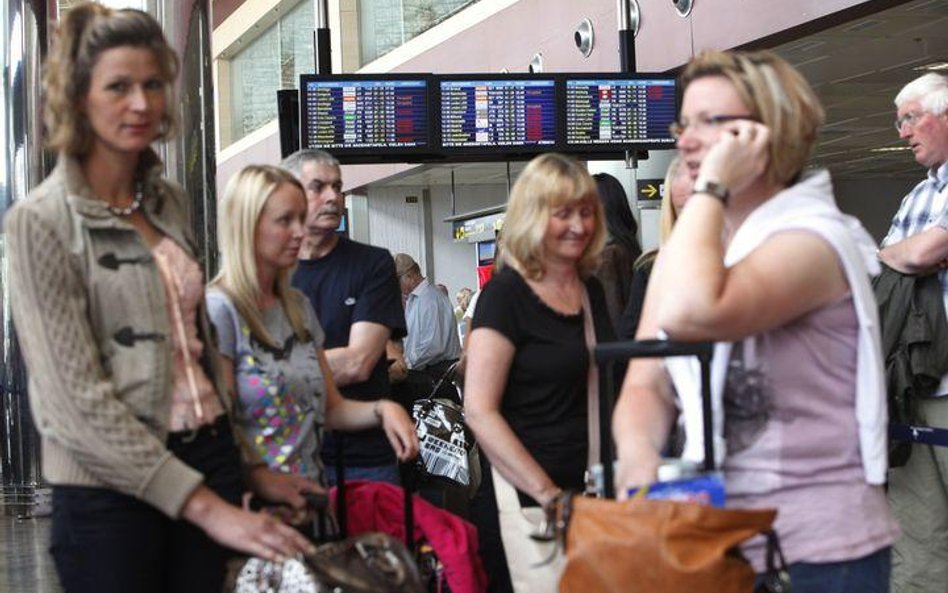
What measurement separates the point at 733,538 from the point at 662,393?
491 millimetres

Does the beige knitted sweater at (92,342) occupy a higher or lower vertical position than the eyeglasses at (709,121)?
lower

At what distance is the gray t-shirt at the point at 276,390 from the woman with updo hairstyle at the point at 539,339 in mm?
491

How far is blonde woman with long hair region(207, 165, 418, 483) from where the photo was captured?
11.6 feet

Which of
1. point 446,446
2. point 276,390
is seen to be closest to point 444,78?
point 446,446

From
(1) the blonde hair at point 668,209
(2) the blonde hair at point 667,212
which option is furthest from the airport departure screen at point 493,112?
(1) the blonde hair at point 668,209

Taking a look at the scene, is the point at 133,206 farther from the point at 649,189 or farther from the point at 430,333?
the point at 649,189

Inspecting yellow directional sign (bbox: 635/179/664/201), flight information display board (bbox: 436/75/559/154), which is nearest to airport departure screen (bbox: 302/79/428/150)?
flight information display board (bbox: 436/75/559/154)

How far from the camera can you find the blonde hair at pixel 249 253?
362cm

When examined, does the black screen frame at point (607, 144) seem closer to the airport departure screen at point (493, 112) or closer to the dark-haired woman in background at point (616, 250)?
the airport departure screen at point (493, 112)

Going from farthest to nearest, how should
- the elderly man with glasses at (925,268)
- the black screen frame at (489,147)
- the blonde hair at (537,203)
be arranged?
the black screen frame at (489,147) < the elderly man with glasses at (925,268) < the blonde hair at (537,203)

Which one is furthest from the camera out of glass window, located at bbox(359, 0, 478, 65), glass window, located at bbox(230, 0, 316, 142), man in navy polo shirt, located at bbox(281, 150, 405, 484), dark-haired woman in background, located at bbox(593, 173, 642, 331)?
glass window, located at bbox(230, 0, 316, 142)

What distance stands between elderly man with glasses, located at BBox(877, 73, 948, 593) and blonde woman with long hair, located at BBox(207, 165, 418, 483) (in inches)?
96.1

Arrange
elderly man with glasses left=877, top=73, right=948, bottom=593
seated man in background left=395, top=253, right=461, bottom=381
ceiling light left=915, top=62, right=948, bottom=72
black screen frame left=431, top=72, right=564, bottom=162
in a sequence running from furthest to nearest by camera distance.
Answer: ceiling light left=915, top=62, right=948, bottom=72 → seated man in background left=395, top=253, right=461, bottom=381 → black screen frame left=431, top=72, right=564, bottom=162 → elderly man with glasses left=877, top=73, right=948, bottom=593

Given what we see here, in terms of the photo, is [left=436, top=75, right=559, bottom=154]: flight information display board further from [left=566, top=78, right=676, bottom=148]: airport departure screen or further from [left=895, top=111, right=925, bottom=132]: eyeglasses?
[left=895, top=111, right=925, bottom=132]: eyeglasses
